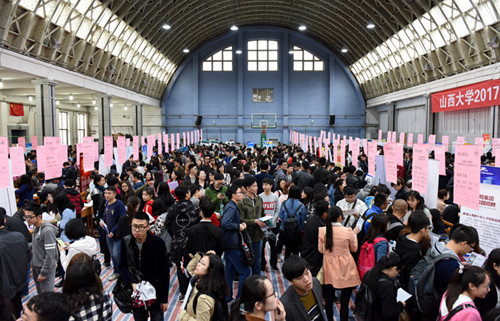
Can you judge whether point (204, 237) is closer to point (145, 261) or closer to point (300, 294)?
point (145, 261)

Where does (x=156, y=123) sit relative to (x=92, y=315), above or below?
above

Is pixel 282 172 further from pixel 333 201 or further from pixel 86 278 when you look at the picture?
pixel 86 278

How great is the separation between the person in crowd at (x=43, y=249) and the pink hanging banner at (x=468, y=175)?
5.25m

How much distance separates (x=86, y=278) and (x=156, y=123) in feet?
127

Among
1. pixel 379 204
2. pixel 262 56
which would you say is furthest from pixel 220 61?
pixel 379 204

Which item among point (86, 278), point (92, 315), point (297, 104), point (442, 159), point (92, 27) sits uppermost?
point (92, 27)

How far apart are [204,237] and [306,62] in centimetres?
3743

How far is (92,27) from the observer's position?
2044 centimetres

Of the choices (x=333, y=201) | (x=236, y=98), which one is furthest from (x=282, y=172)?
(x=236, y=98)

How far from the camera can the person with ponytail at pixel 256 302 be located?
279cm

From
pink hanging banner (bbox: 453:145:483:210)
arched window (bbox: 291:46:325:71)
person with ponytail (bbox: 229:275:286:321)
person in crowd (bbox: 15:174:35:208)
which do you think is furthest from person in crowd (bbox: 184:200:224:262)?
arched window (bbox: 291:46:325:71)

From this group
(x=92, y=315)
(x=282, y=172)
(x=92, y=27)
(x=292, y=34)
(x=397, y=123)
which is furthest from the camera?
(x=292, y=34)

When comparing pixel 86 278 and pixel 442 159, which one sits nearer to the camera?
pixel 86 278

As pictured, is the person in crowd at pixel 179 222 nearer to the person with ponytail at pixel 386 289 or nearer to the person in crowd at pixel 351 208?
the person in crowd at pixel 351 208
